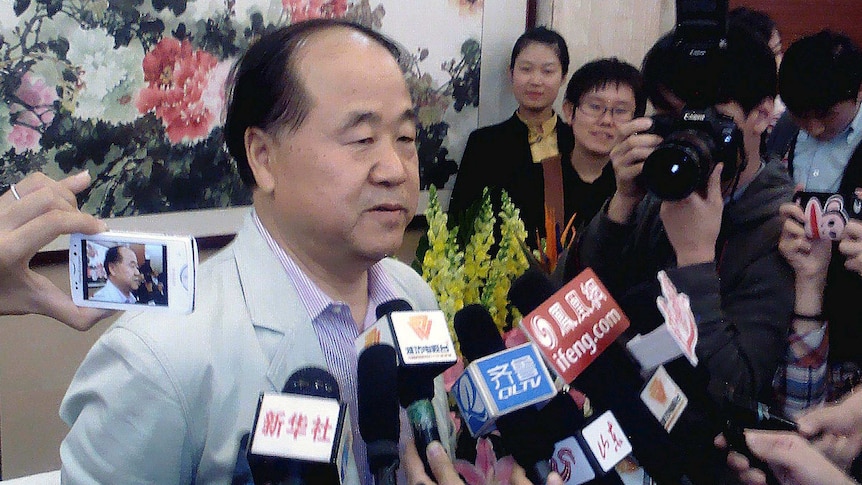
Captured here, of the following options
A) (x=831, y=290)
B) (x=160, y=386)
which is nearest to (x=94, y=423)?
(x=160, y=386)

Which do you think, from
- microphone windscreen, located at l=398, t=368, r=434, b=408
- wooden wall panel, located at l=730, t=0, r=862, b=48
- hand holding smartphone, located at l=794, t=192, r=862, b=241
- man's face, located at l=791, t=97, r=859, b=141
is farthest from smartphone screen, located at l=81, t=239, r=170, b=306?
wooden wall panel, located at l=730, t=0, r=862, b=48

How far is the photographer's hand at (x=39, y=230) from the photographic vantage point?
0.68 m

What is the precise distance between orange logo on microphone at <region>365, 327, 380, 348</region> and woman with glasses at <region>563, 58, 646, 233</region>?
1.77m

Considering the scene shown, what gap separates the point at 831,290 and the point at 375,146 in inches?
29.7

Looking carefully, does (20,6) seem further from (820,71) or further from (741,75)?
(820,71)

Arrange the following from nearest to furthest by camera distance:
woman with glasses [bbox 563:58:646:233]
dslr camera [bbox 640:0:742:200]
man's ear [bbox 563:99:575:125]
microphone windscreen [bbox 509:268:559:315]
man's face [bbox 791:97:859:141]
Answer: microphone windscreen [bbox 509:268:559:315]
dslr camera [bbox 640:0:742:200]
man's face [bbox 791:97:859:141]
woman with glasses [bbox 563:58:646:233]
man's ear [bbox 563:99:575:125]

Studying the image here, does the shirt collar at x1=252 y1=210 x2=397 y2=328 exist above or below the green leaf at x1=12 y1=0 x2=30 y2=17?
below

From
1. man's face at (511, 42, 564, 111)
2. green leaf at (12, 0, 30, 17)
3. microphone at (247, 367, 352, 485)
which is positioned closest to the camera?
microphone at (247, 367, 352, 485)

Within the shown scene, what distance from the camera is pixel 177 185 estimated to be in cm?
217

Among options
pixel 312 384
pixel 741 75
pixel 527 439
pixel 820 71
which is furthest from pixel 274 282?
pixel 820 71

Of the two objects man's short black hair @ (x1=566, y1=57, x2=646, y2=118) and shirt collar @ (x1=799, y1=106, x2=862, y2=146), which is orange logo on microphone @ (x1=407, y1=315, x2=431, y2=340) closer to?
shirt collar @ (x1=799, y1=106, x2=862, y2=146)

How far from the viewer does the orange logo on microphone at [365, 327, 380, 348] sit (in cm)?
62

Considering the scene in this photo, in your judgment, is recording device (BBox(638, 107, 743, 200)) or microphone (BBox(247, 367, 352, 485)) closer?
microphone (BBox(247, 367, 352, 485))

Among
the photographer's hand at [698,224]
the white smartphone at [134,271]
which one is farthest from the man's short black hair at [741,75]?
the white smartphone at [134,271]
